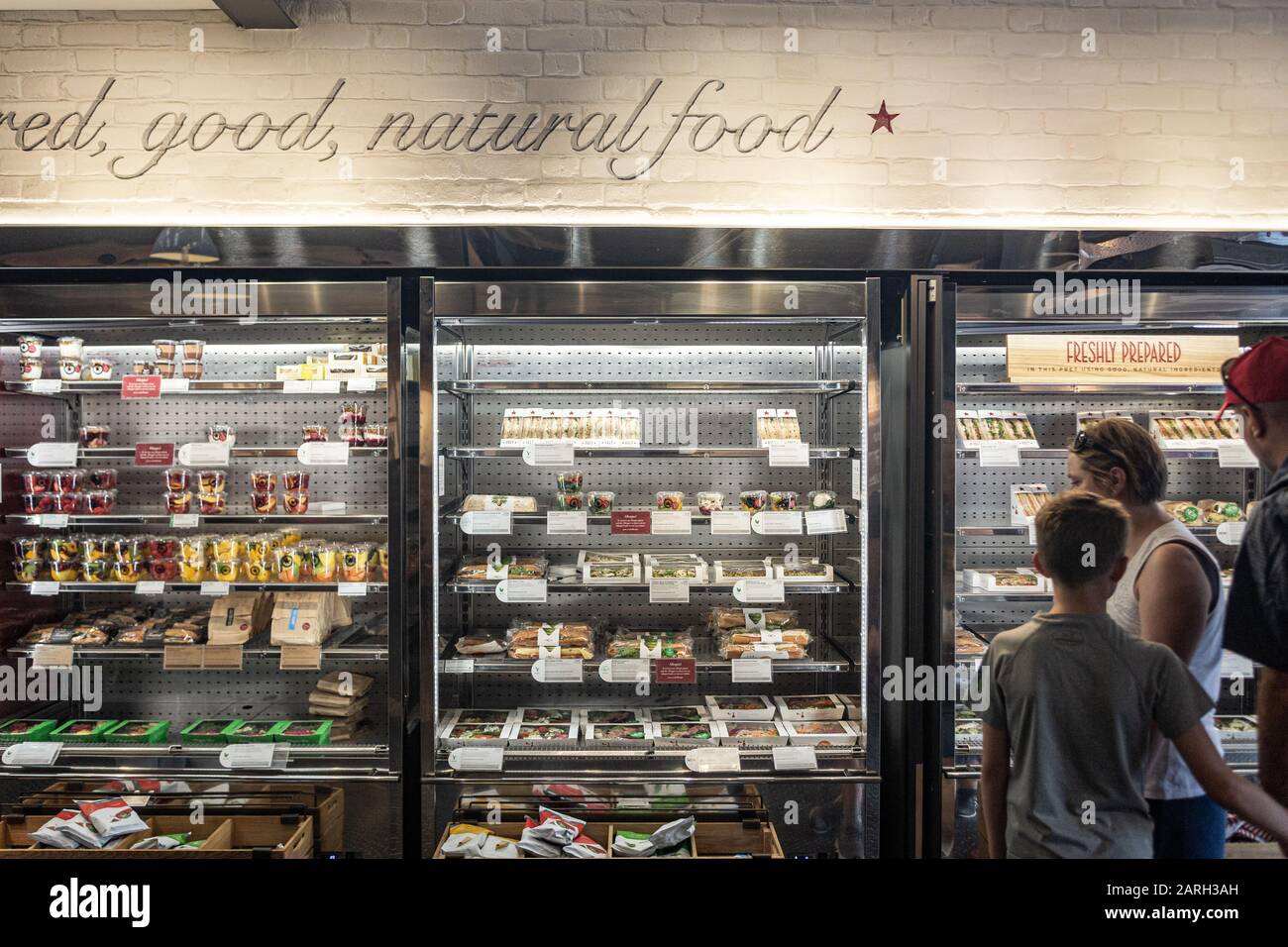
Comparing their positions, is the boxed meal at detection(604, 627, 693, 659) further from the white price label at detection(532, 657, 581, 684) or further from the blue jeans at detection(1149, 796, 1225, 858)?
the blue jeans at detection(1149, 796, 1225, 858)

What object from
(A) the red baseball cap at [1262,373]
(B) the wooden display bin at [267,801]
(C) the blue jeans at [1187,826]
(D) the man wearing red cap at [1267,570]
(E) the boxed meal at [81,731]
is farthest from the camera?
(E) the boxed meal at [81,731]

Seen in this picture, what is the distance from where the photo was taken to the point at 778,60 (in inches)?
129

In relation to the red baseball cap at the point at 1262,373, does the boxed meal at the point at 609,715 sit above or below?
below

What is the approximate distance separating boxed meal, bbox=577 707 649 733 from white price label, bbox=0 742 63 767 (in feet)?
6.28

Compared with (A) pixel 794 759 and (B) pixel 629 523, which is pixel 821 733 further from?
(B) pixel 629 523

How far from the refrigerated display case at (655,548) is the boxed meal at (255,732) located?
2.05 feet

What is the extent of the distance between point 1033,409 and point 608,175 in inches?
80.1

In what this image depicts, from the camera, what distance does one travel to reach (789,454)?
303cm

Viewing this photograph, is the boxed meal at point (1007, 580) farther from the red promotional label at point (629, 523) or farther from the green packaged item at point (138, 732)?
the green packaged item at point (138, 732)

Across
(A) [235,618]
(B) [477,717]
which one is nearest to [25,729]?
(A) [235,618]

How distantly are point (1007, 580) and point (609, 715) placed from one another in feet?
5.42

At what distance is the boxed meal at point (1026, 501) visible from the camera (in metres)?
3.21

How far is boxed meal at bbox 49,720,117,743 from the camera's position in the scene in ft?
10.1

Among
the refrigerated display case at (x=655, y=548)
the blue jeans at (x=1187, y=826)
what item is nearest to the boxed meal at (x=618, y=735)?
the refrigerated display case at (x=655, y=548)
